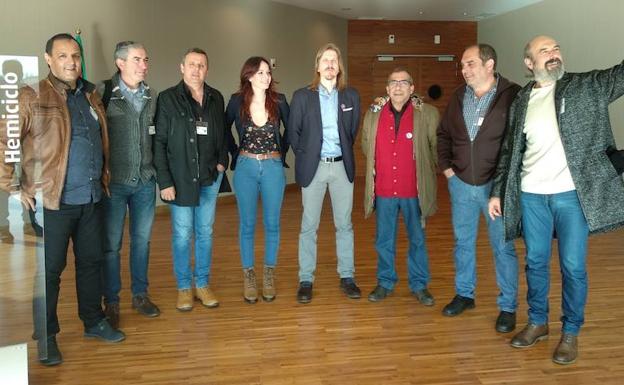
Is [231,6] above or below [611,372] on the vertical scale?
above

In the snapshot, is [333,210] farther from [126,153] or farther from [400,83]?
[126,153]

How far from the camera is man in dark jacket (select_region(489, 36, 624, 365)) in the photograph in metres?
2.80

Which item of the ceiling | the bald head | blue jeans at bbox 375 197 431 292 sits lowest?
blue jeans at bbox 375 197 431 292

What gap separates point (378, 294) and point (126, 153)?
192 cm

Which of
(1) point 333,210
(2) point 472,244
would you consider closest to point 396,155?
(1) point 333,210

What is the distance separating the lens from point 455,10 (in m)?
10.8

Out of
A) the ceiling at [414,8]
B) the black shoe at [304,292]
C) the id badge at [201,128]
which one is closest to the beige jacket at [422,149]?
the black shoe at [304,292]

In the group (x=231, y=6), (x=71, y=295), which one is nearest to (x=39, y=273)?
(x=71, y=295)

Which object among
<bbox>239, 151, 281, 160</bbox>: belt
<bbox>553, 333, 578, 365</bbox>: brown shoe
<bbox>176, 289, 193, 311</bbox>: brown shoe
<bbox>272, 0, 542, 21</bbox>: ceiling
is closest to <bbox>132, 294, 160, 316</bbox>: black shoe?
<bbox>176, 289, 193, 311</bbox>: brown shoe

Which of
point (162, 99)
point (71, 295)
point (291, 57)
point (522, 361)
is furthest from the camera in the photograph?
point (291, 57)

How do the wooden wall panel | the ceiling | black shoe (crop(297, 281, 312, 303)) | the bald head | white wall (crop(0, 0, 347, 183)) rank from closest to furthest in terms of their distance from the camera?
the bald head → black shoe (crop(297, 281, 312, 303)) → white wall (crop(0, 0, 347, 183)) → the ceiling → the wooden wall panel

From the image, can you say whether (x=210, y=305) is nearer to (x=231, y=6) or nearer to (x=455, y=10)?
(x=231, y=6)

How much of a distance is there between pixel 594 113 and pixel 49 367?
10.0 feet

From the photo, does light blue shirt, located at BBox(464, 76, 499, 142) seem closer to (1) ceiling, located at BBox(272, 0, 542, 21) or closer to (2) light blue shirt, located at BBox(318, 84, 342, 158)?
(2) light blue shirt, located at BBox(318, 84, 342, 158)
